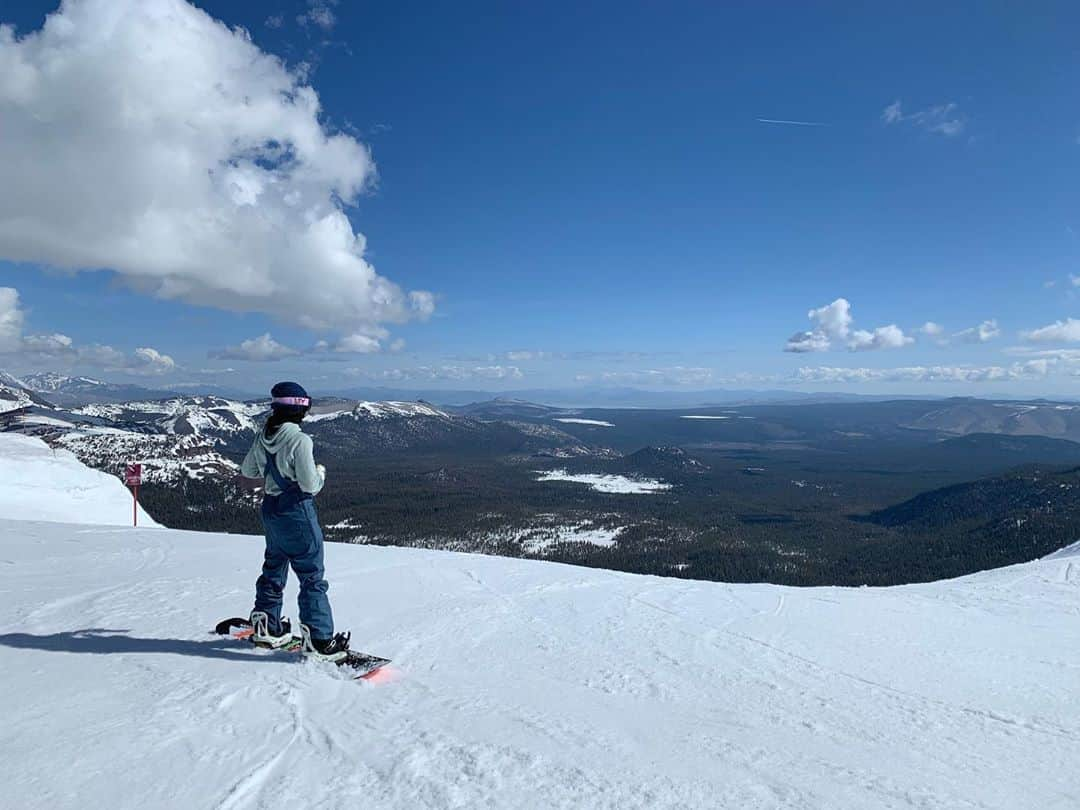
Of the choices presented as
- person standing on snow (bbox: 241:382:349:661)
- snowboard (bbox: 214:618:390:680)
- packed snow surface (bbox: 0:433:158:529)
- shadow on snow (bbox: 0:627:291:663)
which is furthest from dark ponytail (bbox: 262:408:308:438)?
packed snow surface (bbox: 0:433:158:529)

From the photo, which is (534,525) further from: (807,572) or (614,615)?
(614,615)

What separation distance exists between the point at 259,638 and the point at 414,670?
1642 millimetres

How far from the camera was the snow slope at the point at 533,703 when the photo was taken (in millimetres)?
3365

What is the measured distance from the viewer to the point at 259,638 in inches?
221

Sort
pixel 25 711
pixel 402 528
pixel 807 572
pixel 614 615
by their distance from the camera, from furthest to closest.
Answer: pixel 402 528 < pixel 807 572 < pixel 614 615 < pixel 25 711

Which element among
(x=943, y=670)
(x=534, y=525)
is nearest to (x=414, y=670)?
(x=943, y=670)

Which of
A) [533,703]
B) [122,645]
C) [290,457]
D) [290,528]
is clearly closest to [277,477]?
[290,457]

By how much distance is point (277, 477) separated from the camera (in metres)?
5.54

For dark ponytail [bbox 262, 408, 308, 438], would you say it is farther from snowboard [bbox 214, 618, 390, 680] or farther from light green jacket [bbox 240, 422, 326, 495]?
snowboard [bbox 214, 618, 390, 680]

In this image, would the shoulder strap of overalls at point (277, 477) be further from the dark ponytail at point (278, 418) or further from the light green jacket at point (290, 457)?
the dark ponytail at point (278, 418)

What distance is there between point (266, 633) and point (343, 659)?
1013mm

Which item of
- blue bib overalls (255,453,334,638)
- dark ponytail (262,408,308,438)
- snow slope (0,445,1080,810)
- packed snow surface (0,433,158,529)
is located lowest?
packed snow surface (0,433,158,529)

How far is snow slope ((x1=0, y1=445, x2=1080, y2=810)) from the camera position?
337cm

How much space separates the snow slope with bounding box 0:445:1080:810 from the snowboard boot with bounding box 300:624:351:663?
0.21 meters
